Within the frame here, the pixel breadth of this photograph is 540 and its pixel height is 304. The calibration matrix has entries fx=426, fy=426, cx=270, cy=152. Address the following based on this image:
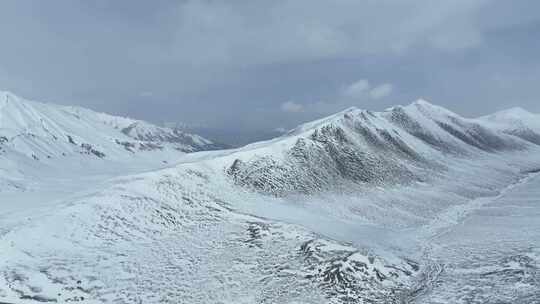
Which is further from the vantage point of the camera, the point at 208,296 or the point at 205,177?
the point at 205,177

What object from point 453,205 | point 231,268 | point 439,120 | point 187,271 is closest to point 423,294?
point 231,268

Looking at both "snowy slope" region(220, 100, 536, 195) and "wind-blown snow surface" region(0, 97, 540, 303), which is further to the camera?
"snowy slope" region(220, 100, 536, 195)

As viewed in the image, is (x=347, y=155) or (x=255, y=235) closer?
(x=255, y=235)

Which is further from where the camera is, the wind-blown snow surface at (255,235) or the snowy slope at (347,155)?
the snowy slope at (347,155)

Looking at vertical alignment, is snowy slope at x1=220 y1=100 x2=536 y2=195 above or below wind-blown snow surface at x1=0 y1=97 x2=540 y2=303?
above

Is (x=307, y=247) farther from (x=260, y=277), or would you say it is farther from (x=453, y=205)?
(x=453, y=205)

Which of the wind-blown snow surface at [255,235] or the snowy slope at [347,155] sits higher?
the snowy slope at [347,155]

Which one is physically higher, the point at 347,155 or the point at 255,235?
the point at 347,155

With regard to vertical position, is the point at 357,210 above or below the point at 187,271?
above
